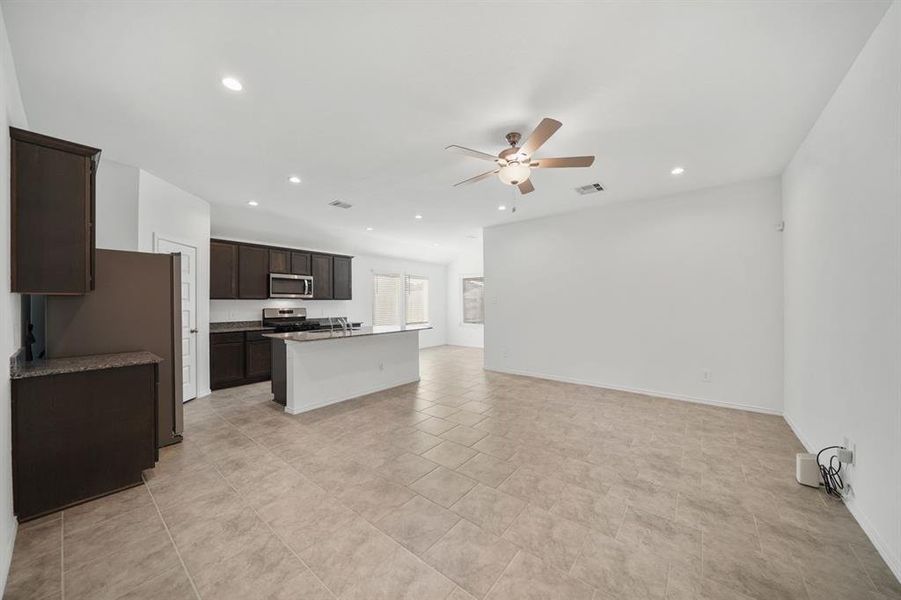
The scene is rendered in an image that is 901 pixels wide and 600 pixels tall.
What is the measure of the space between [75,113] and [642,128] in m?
4.50

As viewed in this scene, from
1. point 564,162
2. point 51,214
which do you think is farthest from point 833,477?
point 51,214

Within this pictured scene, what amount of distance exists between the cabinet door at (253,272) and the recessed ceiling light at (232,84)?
12.6ft

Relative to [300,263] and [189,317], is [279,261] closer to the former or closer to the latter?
[300,263]

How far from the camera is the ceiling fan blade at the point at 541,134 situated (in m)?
2.22

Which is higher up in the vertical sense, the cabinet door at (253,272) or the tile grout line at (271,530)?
the cabinet door at (253,272)

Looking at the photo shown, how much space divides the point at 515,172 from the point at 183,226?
166 inches

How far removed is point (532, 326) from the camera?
5844mm

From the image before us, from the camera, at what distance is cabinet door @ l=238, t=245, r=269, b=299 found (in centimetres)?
554

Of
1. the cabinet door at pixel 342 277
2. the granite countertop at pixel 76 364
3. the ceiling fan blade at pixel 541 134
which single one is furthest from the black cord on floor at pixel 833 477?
the cabinet door at pixel 342 277

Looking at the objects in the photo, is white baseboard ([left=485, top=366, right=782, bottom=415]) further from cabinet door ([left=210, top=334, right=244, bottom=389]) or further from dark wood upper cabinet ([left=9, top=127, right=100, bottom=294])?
dark wood upper cabinet ([left=9, top=127, right=100, bottom=294])

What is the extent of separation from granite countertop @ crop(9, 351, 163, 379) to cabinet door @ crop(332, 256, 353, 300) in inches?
175

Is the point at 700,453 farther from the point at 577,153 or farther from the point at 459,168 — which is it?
the point at 459,168

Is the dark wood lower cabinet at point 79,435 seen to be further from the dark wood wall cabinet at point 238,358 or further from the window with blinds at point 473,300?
the window with blinds at point 473,300

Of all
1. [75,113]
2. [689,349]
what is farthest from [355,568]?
[689,349]
